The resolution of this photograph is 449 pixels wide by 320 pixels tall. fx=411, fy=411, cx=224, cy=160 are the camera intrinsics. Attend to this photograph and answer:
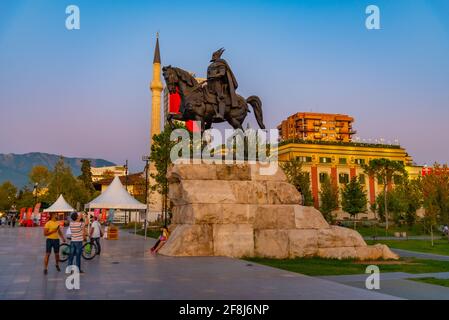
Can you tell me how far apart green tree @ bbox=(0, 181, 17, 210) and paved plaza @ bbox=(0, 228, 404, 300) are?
3405 inches

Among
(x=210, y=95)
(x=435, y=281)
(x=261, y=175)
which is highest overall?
(x=210, y=95)

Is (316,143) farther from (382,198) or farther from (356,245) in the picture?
(356,245)

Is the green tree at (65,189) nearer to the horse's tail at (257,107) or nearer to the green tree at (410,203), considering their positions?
the green tree at (410,203)

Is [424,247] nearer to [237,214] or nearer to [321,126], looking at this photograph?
[237,214]

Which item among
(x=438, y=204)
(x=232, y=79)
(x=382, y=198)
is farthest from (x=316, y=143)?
(x=232, y=79)

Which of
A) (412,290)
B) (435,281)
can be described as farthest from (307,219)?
(412,290)

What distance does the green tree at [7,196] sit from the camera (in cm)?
8831

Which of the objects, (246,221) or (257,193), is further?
(257,193)

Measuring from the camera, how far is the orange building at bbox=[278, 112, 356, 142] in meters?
119

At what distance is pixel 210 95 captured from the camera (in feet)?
52.0

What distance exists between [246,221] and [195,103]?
4.80 meters

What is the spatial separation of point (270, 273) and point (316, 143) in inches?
2807

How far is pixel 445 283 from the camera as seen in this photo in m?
9.70

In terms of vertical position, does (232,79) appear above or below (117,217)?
above
